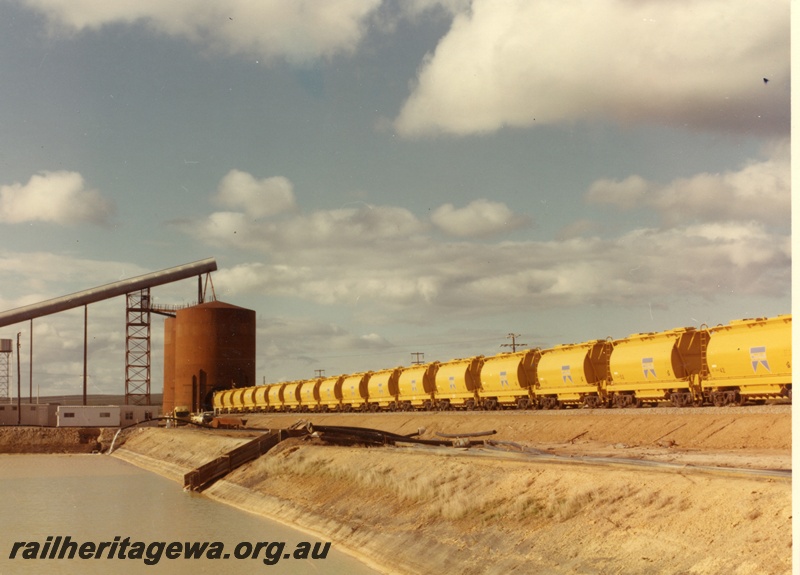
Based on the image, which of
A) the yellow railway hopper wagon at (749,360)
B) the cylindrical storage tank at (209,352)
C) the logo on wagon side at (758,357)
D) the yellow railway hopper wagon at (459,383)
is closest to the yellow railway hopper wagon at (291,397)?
the cylindrical storage tank at (209,352)

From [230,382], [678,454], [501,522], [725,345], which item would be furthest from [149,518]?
[230,382]

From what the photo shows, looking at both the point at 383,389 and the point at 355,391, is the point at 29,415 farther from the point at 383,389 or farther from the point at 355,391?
the point at 383,389

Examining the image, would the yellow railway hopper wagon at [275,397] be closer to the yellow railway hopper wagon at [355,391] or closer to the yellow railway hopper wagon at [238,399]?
the yellow railway hopper wagon at [238,399]

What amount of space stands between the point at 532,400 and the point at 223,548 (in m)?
19.3

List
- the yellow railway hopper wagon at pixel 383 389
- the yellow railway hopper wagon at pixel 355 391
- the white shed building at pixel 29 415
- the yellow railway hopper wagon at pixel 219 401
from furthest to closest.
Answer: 1. the white shed building at pixel 29 415
2. the yellow railway hopper wagon at pixel 219 401
3. the yellow railway hopper wagon at pixel 355 391
4. the yellow railway hopper wagon at pixel 383 389

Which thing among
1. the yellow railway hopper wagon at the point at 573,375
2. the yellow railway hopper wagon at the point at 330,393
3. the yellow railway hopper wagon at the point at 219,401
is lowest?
the yellow railway hopper wagon at the point at 219,401

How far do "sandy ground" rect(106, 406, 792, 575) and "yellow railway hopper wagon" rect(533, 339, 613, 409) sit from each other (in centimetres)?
205

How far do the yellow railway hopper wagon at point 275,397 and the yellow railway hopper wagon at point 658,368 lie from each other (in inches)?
1756

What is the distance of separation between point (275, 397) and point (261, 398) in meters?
3.96

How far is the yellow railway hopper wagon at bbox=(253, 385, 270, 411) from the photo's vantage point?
7676cm

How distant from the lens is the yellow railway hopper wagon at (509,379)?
129 ft

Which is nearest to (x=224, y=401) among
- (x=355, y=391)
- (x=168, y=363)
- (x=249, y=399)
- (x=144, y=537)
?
(x=249, y=399)

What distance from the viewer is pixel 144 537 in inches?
1037

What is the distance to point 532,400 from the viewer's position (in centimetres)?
3888
